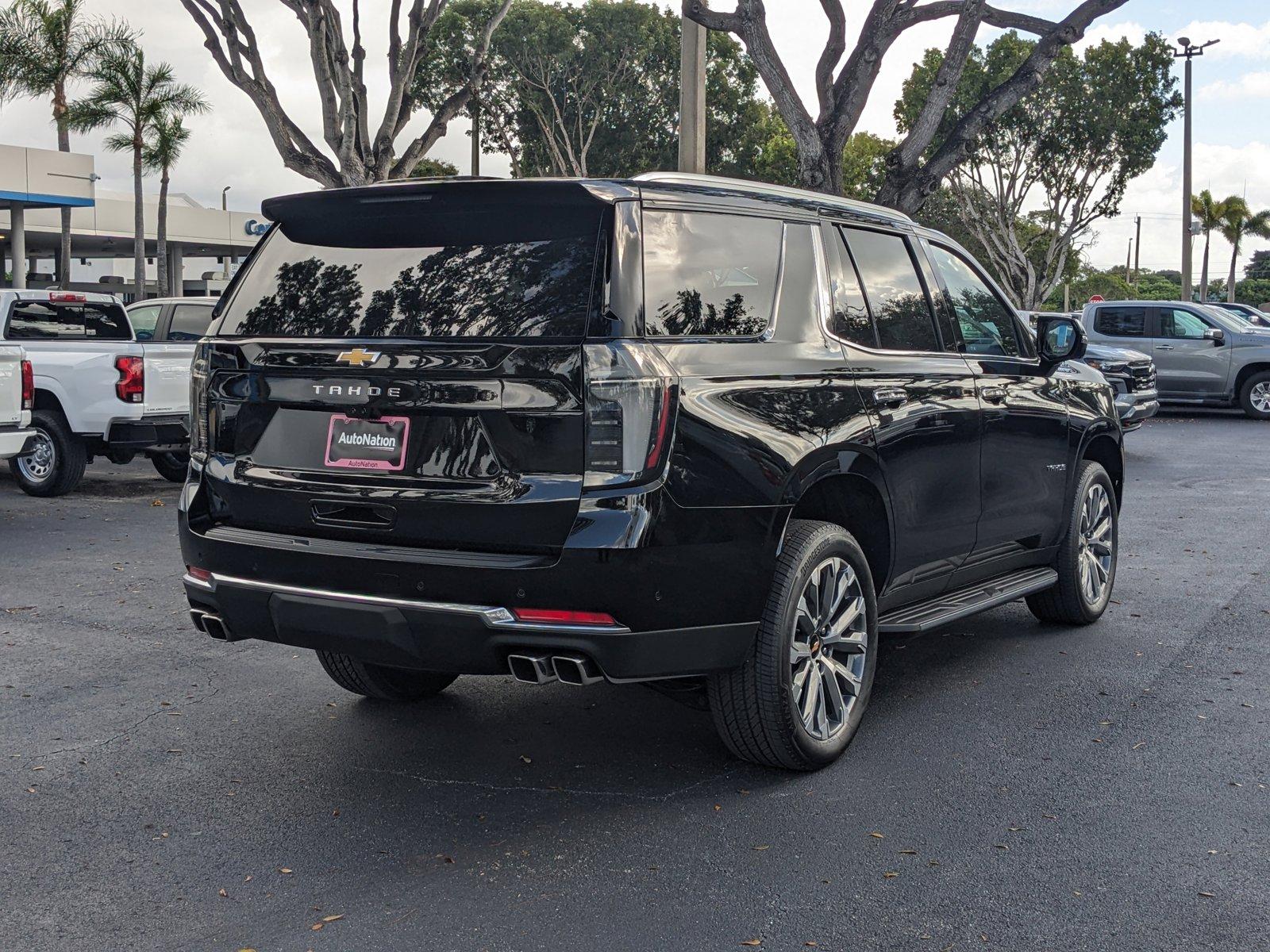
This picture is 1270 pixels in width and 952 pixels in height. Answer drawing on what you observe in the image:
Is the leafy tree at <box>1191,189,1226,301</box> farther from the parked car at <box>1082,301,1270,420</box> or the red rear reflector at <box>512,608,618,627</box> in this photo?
the red rear reflector at <box>512,608,618,627</box>

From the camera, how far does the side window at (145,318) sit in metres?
15.1

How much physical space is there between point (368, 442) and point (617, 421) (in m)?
0.83

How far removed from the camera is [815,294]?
5.02 metres

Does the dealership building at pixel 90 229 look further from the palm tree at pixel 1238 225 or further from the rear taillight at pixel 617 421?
the palm tree at pixel 1238 225

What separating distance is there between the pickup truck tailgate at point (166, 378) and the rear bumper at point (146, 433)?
3.8 inches

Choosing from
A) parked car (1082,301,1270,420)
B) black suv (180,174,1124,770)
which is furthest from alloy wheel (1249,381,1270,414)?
black suv (180,174,1124,770)

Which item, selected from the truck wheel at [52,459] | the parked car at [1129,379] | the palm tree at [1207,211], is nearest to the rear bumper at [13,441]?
the truck wheel at [52,459]

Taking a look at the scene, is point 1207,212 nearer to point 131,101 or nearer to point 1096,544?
point 131,101

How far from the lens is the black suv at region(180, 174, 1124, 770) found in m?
4.09

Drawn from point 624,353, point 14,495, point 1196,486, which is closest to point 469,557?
point 624,353

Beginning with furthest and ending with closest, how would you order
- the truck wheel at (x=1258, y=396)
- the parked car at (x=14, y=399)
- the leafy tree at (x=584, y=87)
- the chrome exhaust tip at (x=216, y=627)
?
the leafy tree at (x=584, y=87)
the truck wheel at (x=1258, y=396)
the parked car at (x=14, y=399)
the chrome exhaust tip at (x=216, y=627)

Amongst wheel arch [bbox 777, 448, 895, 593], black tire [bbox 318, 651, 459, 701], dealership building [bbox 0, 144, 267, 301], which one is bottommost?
black tire [bbox 318, 651, 459, 701]

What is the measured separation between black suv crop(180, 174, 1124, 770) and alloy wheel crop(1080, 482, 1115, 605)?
2.10 m

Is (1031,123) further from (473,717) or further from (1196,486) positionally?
(473,717)
